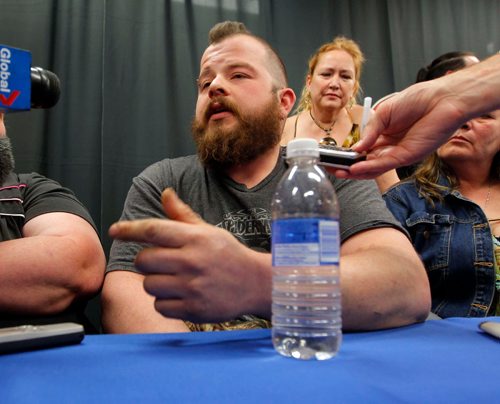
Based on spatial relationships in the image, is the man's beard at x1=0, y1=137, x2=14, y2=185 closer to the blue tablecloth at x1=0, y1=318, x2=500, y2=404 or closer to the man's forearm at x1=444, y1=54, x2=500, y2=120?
the blue tablecloth at x1=0, y1=318, x2=500, y2=404

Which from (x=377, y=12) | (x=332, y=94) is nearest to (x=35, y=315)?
(x=332, y=94)

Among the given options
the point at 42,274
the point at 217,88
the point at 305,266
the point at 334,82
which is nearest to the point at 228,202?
the point at 217,88

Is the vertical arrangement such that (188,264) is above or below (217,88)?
below

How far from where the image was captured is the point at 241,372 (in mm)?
450

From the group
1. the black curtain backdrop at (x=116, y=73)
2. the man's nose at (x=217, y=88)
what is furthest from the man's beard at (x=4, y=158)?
the black curtain backdrop at (x=116, y=73)

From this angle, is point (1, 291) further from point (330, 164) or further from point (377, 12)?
point (377, 12)

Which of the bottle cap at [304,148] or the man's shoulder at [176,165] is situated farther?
the man's shoulder at [176,165]

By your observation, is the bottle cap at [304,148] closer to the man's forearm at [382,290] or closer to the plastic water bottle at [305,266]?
the plastic water bottle at [305,266]

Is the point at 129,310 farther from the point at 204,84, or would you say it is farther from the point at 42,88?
the point at 204,84

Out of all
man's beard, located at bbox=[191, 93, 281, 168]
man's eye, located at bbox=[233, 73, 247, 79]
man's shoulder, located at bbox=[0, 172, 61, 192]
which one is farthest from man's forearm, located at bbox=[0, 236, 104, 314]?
man's eye, located at bbox=[233, 73, 247, 79]

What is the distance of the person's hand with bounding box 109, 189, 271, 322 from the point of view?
53 centimetres

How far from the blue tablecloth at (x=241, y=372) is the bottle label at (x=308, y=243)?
107 millimetres

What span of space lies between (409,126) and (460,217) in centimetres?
64

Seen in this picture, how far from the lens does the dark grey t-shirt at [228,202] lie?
1018mm
